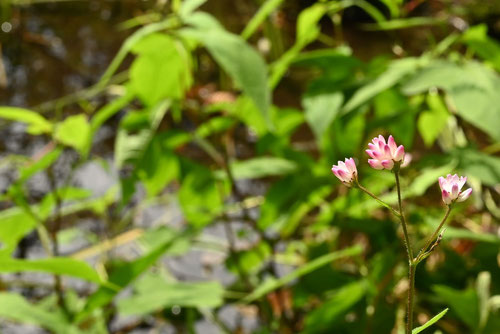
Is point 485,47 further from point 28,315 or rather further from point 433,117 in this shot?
point 28,315

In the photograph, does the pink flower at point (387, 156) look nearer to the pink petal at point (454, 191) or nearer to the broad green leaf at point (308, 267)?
the pink petal at point (454, 191)

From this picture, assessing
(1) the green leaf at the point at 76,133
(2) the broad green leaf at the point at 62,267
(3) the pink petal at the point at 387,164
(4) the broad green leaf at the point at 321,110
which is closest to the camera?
(3) the pink petal at the point at 387,164

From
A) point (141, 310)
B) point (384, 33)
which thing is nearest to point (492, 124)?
point (141, 310)

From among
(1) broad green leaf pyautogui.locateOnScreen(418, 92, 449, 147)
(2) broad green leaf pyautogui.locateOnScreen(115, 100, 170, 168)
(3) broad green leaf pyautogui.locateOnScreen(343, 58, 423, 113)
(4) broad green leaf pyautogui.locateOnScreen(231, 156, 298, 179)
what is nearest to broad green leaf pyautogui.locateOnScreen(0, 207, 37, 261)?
(2) broad green leaf pyautogui.locateOnScreen(115, 100, 170, 168)

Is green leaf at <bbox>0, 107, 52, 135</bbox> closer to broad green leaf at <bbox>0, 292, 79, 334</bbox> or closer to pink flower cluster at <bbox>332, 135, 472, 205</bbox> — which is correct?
broad green leaf at <bbox>0, 292, 79, 334</bbox>

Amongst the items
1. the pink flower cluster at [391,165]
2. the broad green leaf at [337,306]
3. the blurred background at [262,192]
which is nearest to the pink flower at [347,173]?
the pink flower cluster at [391,165]

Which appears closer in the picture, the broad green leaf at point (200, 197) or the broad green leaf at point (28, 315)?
the broad green leaf at point (28, 315)

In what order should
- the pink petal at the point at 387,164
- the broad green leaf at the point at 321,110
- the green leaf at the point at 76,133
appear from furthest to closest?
1. the green leaf at the point at 76,133
2. the broad green leaf at the point at 321,110
3. the pink petal at the point at 387,164
